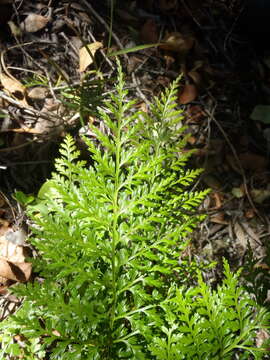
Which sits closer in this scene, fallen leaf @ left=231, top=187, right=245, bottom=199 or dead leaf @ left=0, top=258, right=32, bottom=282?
dead leaf @ left=0, top=258, right=32, bottom=282

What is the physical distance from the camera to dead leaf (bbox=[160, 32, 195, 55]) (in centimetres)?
302

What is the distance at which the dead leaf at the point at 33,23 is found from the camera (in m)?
2.77

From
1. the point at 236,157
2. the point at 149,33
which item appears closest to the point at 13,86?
the point at 149,33

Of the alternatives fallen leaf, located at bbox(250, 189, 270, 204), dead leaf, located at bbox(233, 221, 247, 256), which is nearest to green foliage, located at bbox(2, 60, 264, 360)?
dead leaf, located at bbox(233, 221, 247, 256)

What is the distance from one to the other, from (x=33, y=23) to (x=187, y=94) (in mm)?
1251

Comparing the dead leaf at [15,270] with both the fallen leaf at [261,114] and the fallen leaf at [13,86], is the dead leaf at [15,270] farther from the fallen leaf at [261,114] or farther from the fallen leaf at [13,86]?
the fallen leaf at [261,114]

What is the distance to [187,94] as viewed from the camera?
116 inches

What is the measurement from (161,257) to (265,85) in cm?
213

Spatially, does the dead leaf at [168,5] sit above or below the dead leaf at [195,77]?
above

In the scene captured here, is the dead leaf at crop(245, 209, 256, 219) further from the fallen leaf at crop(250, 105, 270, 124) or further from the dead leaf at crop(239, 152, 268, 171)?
the fallen leaf at crop(250, 105, 270, 124)

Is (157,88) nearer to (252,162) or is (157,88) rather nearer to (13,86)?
(252,162)

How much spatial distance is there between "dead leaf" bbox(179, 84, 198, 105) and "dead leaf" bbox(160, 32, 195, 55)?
0.30m

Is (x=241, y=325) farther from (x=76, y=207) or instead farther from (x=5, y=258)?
(x=5, y=258)

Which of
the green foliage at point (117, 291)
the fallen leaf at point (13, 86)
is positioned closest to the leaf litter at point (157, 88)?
the fallen leaf at point (13, 86)
